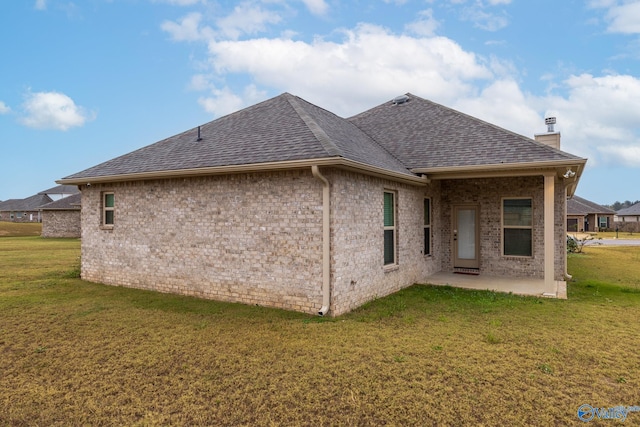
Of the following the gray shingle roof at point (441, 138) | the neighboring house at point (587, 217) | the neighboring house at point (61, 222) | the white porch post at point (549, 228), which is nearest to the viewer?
the white porch post at point (549, 228)

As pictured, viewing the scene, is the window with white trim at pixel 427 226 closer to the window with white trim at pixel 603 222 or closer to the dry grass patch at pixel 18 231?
the dry grass patch at pixel 18 231

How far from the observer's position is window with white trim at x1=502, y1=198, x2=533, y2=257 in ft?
33.0

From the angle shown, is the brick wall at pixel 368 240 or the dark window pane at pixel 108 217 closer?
the brick wall at pixel 368 240

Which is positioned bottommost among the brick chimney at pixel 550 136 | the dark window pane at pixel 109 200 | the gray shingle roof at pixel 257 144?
the dark window pane at pixel 109 200

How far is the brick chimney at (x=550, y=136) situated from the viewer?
37.1ft

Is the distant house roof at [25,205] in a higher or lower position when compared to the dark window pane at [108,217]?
higher

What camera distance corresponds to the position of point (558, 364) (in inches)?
170

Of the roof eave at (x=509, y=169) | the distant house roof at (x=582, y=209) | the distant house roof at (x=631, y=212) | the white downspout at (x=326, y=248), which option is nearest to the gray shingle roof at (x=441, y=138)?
the roof eave at (x=509, y=169)

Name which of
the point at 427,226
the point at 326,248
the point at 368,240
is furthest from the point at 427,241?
the point at 326,248

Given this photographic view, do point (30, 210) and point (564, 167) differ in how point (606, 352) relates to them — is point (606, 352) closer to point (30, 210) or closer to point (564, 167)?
point (564, 167)

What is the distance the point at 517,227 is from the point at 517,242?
1.44 feet

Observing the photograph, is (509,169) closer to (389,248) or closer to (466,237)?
(466,237)

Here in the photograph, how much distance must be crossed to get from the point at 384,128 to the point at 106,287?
9523 mm

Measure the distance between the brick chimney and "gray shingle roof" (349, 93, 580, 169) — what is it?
258 centimetres
